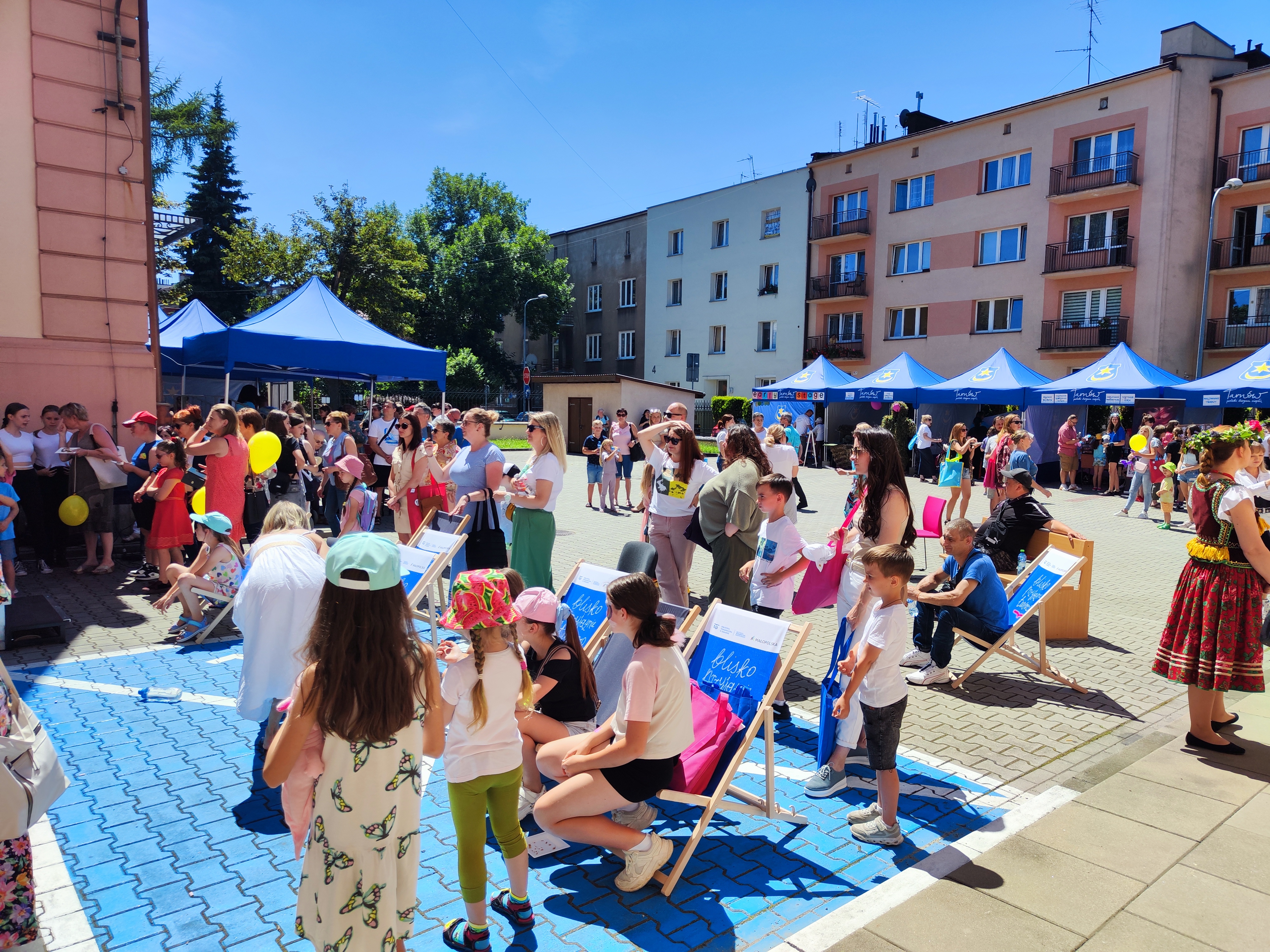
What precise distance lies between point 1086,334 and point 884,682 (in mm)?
26085

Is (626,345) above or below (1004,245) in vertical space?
below

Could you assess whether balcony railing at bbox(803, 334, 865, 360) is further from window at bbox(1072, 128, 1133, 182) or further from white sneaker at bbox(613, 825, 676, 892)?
white sneaker at bbox(613, 825, 676, 892)

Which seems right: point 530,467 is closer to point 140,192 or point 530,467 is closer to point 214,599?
point 214,599

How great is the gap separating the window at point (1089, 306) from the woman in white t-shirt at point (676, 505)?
78.8ft

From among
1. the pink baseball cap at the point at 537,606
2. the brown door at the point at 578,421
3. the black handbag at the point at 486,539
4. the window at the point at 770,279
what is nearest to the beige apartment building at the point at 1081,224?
the window at the point at 770,279

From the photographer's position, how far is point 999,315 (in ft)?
91.9

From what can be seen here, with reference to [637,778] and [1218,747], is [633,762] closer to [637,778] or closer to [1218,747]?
[637,778]

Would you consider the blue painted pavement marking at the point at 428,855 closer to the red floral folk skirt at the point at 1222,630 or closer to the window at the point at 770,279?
the red floral folk skirt at the point at 1222,630

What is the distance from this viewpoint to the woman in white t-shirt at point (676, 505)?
21.3 feet

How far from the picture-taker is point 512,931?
10.2 ft

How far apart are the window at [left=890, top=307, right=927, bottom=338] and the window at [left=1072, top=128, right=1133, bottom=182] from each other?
22.1 ft

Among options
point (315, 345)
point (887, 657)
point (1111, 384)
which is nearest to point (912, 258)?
point (1111, 384)

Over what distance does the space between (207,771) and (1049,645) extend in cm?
672

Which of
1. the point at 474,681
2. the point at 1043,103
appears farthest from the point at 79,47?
the point at 1043,103
